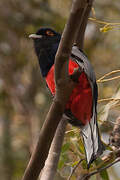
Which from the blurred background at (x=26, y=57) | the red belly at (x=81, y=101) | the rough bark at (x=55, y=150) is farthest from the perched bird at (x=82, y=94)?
the blurred background at (x=26, y=57)

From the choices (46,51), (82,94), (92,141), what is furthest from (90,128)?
(46,51)

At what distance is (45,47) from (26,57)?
3.99 metres

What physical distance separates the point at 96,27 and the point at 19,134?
242cm

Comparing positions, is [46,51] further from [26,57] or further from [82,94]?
[26,57]

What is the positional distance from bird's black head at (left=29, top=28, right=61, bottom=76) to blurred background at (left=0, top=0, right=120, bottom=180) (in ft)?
11.0

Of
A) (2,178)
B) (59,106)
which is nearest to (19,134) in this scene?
(2,178)

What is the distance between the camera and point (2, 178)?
6637mm

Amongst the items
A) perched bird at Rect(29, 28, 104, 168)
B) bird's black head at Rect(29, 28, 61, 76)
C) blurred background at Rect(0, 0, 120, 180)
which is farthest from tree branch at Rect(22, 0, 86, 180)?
blurred background at Rect(0, 0, 120, 180)

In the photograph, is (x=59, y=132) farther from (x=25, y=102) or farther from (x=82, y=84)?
(x=25, y=102)

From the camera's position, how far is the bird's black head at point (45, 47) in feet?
9.86

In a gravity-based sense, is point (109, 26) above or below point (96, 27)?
above

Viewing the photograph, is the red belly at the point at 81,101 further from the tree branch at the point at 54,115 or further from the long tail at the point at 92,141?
the tree branch at the point at 54,115

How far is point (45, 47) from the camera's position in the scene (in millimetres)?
3094

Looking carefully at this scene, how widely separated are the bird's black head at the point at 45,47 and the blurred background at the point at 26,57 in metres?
3.35
